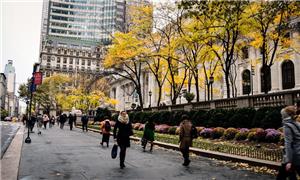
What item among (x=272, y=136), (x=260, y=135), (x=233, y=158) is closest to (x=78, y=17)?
(x=260, y=135)

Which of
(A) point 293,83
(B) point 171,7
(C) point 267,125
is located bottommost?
(C) point 267,125

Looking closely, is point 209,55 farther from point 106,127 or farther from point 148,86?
point 148,86

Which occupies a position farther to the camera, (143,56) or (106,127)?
(143,56)

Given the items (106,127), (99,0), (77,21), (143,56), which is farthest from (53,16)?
(106,127)

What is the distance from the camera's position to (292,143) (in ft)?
18.0

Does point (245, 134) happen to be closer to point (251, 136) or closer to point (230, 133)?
point (251, 136)

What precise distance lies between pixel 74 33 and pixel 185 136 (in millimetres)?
139007

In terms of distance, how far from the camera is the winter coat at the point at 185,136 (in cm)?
1059

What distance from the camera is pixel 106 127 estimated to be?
691 inches

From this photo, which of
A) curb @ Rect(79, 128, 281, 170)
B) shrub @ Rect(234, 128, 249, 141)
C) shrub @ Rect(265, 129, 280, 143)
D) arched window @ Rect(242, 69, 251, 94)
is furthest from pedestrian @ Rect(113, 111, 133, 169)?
arched window @ Rect(242, 69, 251, 94)

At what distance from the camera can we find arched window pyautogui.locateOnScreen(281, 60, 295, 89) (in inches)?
1564

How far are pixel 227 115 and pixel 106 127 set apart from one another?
316 inches

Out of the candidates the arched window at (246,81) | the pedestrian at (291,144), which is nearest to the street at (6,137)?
the pedestrian at (291,144)

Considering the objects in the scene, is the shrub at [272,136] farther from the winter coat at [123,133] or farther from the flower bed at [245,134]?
the winter coat at [123,133]
